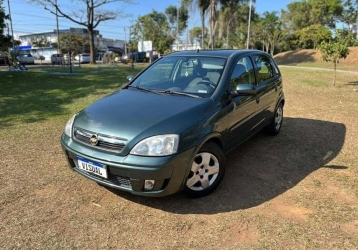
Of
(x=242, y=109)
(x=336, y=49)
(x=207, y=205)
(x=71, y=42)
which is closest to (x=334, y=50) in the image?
(x=336, y=49)

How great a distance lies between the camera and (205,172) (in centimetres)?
318

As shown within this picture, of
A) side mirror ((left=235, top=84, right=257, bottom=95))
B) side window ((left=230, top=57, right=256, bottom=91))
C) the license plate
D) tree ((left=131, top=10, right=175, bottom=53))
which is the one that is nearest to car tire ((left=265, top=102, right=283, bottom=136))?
side window ((left=230, top=57, right=256, bottom=91))

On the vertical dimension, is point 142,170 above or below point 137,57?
below

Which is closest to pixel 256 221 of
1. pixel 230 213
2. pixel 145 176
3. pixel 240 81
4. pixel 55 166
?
pixel 230 213

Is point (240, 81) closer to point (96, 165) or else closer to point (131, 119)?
point (131, 119)

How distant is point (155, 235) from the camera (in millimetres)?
2637

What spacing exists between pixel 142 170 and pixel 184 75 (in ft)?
5.57

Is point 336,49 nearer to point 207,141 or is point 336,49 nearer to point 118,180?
point 207,141

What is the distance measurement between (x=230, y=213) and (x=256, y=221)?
0.26 meters

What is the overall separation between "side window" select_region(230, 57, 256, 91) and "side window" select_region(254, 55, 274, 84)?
0.25 metres

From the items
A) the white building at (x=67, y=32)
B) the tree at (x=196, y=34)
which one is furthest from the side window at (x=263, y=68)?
the white building at (x=67, y=32)

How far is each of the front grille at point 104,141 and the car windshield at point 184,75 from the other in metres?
1.09

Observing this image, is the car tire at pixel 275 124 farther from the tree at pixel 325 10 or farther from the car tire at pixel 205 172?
the tree at pixel 325 10

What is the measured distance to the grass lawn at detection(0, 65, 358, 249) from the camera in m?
2.59
